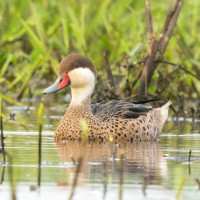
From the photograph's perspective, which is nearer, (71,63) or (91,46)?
(71,63)

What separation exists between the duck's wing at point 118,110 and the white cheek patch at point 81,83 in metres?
0.23

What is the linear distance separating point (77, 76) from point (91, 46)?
404 cm

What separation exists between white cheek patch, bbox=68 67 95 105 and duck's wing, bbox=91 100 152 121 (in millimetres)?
225

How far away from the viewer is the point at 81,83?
938 cm

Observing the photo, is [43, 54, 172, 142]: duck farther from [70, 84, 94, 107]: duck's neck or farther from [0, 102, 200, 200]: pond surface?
[0, 102, 200, 200]: pond surface

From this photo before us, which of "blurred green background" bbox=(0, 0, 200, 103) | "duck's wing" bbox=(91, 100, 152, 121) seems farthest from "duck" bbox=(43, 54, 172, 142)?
"blurred green background" bbox=(0, 0, 200, 103)

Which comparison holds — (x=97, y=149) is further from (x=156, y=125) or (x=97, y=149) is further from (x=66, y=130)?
(x=156, y=125)

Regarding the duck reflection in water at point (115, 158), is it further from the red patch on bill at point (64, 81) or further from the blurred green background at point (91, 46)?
the blurred green background at point (91, 46)

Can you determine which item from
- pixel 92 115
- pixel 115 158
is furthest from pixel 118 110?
pixel 115 158

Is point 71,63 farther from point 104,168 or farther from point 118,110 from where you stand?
point 104,168

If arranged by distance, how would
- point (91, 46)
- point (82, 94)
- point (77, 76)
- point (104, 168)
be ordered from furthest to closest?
point (91, 46)
point (82, 94)
point (77, 76)
point (104, 168)

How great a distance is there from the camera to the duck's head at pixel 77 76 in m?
9.27

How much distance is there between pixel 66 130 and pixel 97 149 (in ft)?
3.04

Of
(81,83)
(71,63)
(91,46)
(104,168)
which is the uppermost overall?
(91,46)
